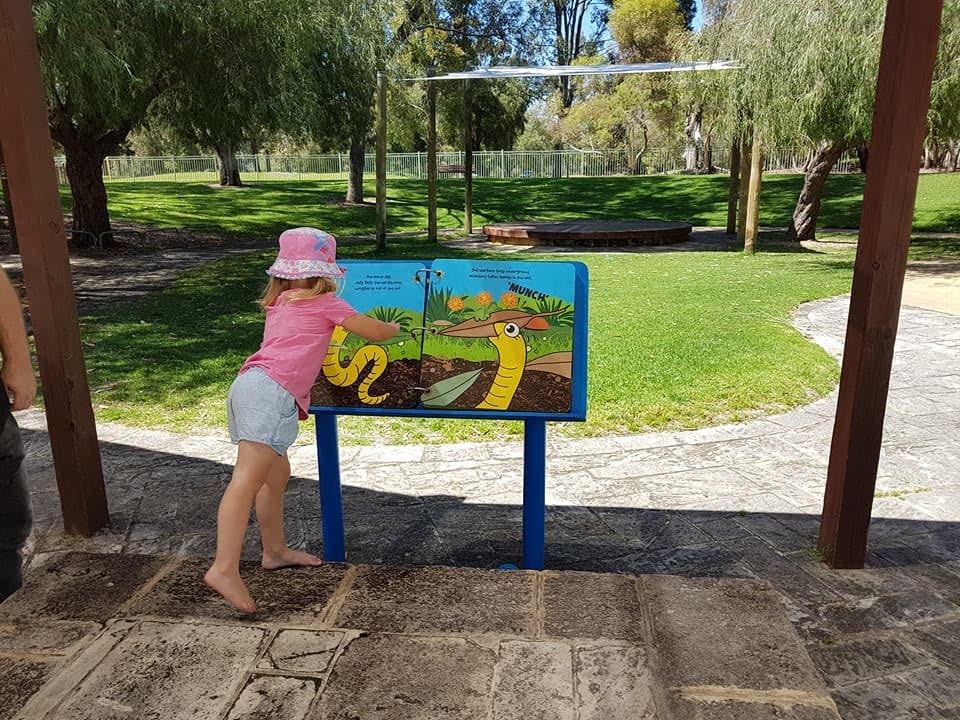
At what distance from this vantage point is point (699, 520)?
3545 millimetres

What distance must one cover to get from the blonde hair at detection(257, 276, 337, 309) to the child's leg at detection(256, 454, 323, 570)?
1.90 ft

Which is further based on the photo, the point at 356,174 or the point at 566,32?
Answer: the point at 566,32

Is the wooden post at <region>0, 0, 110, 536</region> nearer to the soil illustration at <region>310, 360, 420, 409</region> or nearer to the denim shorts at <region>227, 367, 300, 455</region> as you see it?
the denim shorts at <region>227, 367, 300, 455</region>

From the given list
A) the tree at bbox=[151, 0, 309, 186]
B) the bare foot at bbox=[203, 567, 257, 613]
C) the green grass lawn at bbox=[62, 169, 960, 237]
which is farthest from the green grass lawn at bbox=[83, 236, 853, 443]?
the green grass lawn at bbox=[62, 169, 960, 237]

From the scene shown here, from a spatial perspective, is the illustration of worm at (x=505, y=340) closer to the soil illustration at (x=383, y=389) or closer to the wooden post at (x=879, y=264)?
the soil illustration at (x=383, y=389)

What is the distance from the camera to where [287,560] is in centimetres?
272

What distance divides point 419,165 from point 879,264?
119ft

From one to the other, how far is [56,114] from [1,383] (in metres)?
12.6

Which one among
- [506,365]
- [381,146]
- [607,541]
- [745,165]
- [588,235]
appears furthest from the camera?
[588,235]

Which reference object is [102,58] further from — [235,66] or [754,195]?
[754,195]

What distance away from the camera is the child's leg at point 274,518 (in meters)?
2.71

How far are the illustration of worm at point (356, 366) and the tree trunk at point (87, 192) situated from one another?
1305 cm

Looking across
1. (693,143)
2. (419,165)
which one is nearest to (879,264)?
(419,165)

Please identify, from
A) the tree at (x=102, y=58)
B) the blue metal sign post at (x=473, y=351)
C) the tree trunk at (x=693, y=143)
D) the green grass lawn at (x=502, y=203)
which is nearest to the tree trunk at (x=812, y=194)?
the green grass lawn at (x=502, y=203)
